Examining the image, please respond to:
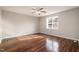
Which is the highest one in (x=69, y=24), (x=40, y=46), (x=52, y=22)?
(x=52, y=22)

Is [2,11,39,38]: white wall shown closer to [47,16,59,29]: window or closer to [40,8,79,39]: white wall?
[47,16,59,29]: window

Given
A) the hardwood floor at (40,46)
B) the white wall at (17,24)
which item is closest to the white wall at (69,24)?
the hardwood floor at (40,46)

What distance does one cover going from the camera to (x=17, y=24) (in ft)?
15.9

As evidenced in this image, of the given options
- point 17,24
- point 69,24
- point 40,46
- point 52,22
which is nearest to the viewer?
point 40,46

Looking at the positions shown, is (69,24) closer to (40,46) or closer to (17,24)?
(40,46)

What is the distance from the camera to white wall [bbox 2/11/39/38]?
4.09m

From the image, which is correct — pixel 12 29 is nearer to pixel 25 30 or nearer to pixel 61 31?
pixel 25 30

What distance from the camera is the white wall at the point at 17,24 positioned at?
161 inches

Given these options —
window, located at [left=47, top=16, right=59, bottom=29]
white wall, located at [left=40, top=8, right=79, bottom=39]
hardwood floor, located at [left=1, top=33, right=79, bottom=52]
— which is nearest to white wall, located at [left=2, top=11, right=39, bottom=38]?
hardwood floor, located at [left=1, top=33, right=79, bottom=52]

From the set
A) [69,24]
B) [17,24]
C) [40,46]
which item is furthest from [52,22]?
[40,46]

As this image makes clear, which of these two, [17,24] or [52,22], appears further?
[52,22]

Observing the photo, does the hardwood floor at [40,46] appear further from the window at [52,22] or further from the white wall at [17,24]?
the window at [52,22]
